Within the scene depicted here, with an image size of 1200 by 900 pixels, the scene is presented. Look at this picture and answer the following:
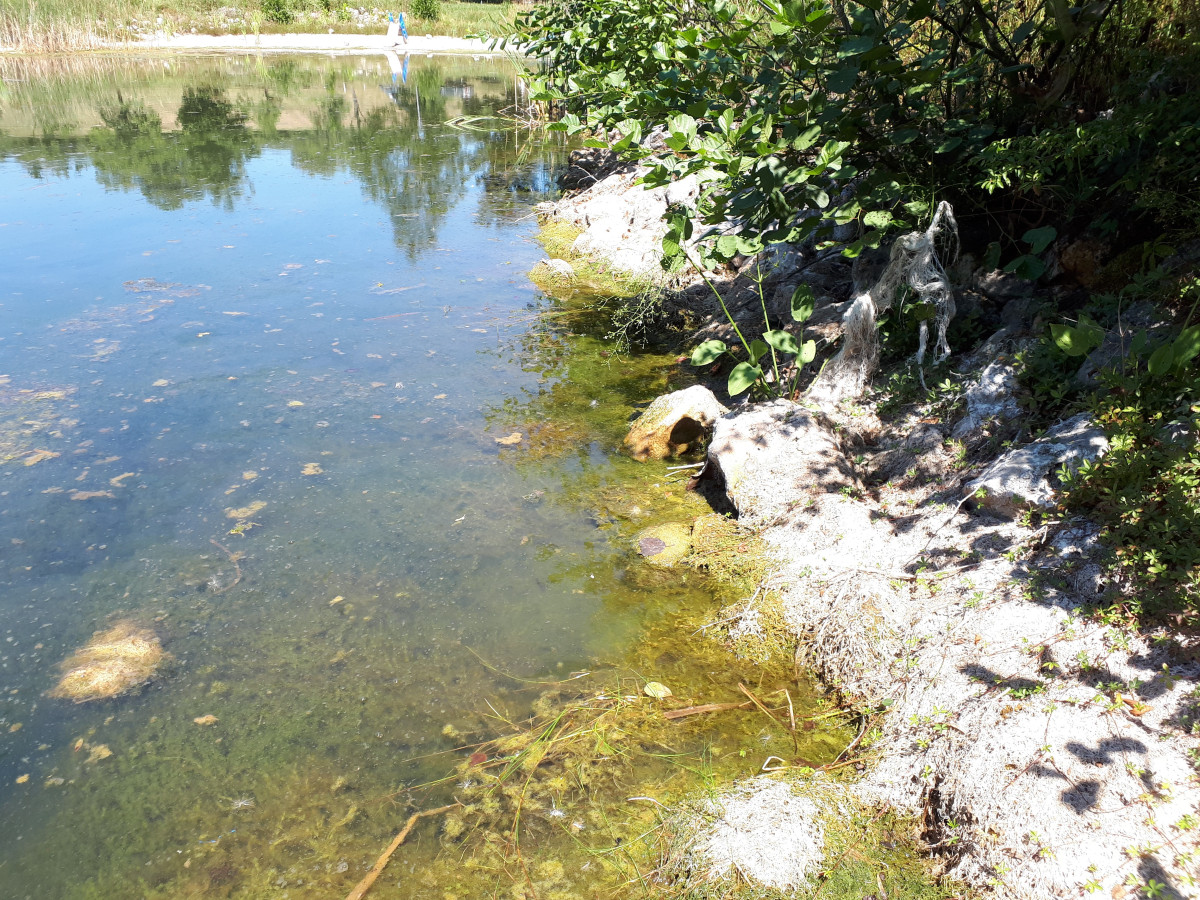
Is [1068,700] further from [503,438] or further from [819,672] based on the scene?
[503,438]

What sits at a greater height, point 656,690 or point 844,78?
point 844,78

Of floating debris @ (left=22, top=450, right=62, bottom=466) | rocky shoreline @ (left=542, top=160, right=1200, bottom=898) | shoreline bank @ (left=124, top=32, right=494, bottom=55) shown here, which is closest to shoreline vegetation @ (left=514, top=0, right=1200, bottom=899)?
rocky shoreline @ (left=542, top=160, right=1200, bottom=898)

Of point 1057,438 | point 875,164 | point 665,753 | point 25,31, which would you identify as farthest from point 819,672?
point 25,31

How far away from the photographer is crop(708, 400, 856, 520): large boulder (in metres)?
3.84

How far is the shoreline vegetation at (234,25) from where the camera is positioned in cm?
2045

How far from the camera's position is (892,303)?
432 cm

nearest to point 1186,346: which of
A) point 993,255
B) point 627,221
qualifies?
point 993,255

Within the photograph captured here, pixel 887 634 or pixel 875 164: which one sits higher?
pixel 875 164

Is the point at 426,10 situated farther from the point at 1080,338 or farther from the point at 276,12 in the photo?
the point at 1080,338

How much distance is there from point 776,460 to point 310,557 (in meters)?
2.41

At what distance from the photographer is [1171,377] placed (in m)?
2.78

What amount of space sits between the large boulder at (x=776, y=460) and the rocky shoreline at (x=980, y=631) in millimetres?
11

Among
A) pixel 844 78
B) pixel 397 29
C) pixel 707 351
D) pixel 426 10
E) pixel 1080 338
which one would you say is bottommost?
pixel 707 351

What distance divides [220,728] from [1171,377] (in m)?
3.77
